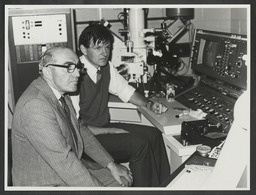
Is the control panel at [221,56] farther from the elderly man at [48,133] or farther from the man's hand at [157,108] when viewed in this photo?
the elderly man at [48,133]

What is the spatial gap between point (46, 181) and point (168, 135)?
2.34 ft

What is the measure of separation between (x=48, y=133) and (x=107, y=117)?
106 cm

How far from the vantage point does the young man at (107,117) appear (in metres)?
2.30

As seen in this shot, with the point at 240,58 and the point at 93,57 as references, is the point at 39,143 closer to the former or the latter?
the point at 93,57

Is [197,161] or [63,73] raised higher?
[63,73]

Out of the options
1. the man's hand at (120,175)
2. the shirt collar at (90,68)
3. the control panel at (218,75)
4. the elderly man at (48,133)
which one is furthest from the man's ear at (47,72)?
the control panel at (218,75)

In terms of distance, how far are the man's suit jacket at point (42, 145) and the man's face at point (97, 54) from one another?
A: 2.70 feet

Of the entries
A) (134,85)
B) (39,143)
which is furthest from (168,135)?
(134,85)

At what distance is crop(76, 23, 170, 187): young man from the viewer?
90.7 inches

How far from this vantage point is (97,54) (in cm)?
242

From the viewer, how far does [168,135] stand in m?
1.90

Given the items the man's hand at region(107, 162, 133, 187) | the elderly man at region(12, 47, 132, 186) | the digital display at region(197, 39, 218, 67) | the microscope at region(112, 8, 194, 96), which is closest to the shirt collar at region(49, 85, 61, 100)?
the elderly man at region(12, 47, 132, 186)

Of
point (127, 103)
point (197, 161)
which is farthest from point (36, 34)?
point (197, 161)

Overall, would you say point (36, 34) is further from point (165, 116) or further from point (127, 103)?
point (165, 116)
